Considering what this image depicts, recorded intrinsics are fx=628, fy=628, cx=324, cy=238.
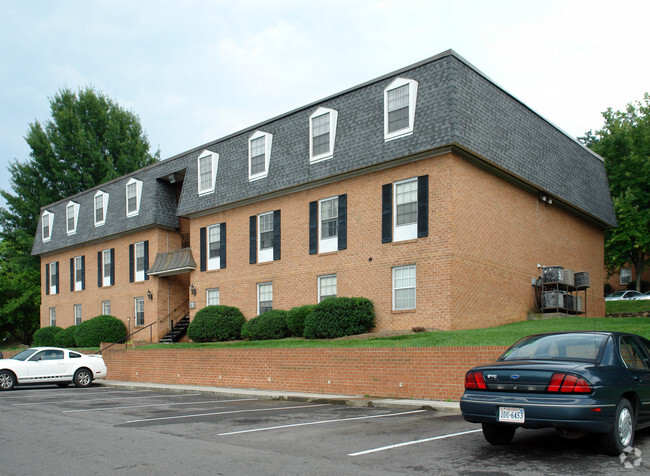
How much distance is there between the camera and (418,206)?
66.4 ft

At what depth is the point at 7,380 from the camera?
835 inches

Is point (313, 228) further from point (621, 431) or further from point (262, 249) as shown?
point (621, 431)

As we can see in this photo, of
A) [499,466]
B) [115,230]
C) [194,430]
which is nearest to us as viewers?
[499,466]

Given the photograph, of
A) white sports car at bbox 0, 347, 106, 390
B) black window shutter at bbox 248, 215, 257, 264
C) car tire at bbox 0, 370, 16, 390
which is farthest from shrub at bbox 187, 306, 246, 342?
car tire at bbox 0, 370, 16, 390

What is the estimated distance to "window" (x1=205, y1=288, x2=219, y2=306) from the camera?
91.6ft

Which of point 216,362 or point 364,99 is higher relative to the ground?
point 364,99

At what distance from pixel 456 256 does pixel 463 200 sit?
1.84 meters

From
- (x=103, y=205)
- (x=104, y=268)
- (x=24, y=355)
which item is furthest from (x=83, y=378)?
(x=103, y=205)

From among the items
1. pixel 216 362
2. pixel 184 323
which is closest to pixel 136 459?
pixel 216 362

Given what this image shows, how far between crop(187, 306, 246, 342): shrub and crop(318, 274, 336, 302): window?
4277 mm

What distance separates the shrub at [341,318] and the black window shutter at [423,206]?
10.1 feet

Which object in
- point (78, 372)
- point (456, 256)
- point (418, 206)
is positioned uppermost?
point (418, 206)

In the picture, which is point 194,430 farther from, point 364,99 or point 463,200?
point 364,99

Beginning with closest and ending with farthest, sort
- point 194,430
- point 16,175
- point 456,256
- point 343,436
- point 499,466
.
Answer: point 499,466
point 343,436
point 194,430
point 456,256
point 16,175
